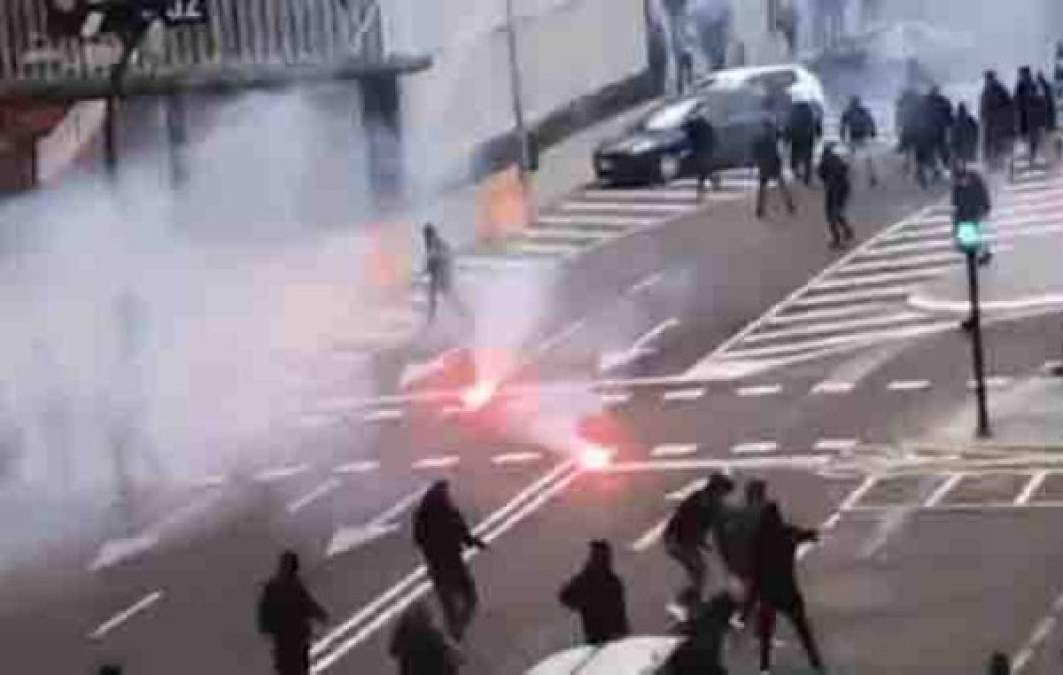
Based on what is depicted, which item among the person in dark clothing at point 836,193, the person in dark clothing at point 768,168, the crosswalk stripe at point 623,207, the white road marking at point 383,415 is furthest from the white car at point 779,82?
the white road marking at point 383,415

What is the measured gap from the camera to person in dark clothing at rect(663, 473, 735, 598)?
1847 cm

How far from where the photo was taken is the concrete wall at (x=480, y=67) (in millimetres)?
33844

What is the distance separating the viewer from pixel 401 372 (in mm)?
27531

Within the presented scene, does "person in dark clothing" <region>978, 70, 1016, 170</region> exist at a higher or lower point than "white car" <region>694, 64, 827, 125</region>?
lower

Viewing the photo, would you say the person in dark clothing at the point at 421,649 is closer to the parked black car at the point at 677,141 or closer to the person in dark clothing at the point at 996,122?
the person in dark clothing at the point at 996,122

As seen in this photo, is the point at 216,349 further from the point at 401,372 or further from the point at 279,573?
the point at 279,573

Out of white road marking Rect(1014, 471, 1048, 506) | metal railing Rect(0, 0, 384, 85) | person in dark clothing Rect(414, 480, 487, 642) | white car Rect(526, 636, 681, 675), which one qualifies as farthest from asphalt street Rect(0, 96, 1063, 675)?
white car Rect(526, 636, 681, 675)

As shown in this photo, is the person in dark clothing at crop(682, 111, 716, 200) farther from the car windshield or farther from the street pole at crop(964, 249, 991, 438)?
the street pole at crop(964, 249, 991, 438)

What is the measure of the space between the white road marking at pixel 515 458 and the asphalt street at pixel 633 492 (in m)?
0.03

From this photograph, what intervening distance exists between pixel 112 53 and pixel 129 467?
4370mm

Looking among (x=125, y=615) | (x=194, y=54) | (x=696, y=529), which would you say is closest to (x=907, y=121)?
(x=194, y=54)

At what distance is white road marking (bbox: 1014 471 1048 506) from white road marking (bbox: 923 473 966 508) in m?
0.46

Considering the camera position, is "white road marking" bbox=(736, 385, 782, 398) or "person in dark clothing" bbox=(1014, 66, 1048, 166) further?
"person in dark clothing" bbox=(1014, 66, 1048, 166)

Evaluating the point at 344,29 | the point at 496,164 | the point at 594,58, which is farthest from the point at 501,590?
the point at 594,58
